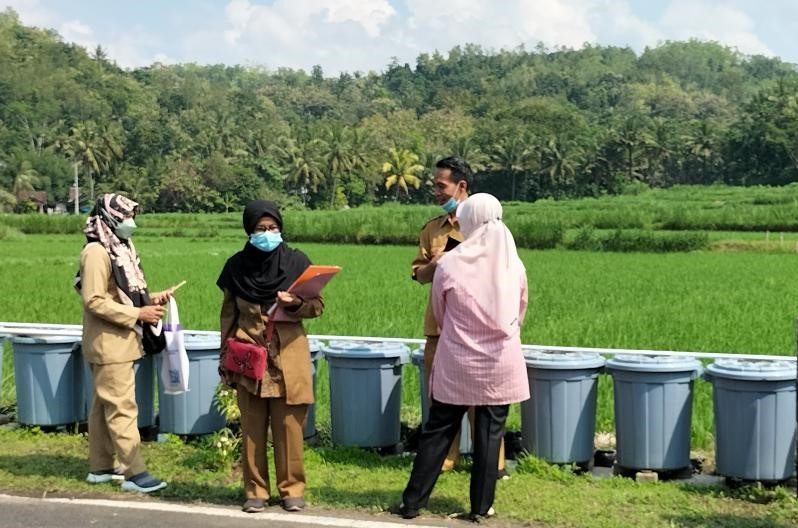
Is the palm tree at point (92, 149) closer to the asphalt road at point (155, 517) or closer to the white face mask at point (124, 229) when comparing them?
the white face mask at point (124, 229)

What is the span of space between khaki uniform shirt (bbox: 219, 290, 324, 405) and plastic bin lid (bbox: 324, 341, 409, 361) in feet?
3.32

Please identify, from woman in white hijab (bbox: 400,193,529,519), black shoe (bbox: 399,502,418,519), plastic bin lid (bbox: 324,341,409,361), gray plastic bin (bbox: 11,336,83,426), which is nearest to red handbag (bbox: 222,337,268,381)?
woman in white hijab (bbox: 400,193,529,519)

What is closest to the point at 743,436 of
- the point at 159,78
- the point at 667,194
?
the point at 667,194

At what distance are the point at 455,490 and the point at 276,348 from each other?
1294 mm

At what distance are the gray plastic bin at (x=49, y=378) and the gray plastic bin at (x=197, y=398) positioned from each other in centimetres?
68

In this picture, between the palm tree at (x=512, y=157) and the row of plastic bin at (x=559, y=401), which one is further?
the palm tree at (x=512, y=157)

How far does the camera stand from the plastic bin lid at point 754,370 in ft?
16.3

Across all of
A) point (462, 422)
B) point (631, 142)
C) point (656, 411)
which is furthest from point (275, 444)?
point (631, 142)

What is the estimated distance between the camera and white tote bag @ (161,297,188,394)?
17.6 ft

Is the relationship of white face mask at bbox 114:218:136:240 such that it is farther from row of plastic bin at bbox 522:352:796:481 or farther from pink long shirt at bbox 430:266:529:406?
row of plastic bin at bbox 522:352:796:481

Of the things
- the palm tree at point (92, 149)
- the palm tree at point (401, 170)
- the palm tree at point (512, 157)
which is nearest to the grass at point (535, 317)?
the palm tree at point (92, 149)

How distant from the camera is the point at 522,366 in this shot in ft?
15.0

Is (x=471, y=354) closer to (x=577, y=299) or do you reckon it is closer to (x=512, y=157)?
(x=577, y=299)

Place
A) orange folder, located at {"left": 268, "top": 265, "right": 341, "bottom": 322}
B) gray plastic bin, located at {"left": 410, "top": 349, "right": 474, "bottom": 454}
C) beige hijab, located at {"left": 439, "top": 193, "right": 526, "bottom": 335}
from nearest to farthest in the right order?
beige hijab, located at {"left": 439, "top": 193, "right": 526, "bottom": 335}
orange folder, located at {"left": 268, "top": 265, "right": 341, "bottom": 322}
gray plastic bin, located at {"left": 410, "top": 349, "right": 474, "bottom": 454}
